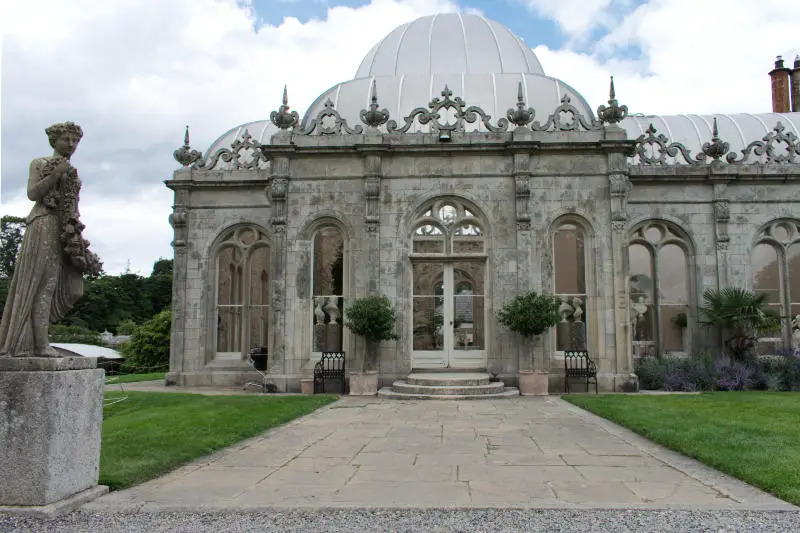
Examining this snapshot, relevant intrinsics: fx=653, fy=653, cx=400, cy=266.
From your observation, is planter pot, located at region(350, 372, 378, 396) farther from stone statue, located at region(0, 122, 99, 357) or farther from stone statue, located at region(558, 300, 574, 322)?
stone statue, located at region(0, 122, 99, 357)

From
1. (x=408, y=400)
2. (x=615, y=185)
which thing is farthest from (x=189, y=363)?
(x=615, y=185)

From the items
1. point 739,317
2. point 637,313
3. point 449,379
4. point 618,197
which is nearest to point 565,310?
point 618,197

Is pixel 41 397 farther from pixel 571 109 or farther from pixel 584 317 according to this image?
pixel 571 109

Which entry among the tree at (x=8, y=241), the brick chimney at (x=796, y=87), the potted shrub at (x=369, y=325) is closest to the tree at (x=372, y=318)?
the potted shrub at (x=369, y=325)

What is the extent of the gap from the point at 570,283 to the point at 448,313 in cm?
293

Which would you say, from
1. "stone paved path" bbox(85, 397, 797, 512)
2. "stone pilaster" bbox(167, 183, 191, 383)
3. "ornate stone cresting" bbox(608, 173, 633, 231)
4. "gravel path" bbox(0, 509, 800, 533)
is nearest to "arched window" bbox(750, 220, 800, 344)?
"ornate stone cresting" bbox(608, 173, 633, 231)

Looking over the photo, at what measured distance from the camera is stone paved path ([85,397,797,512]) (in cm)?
512

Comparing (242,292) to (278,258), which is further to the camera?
(242,292)

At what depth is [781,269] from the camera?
1700 cm

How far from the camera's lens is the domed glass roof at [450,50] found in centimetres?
2047

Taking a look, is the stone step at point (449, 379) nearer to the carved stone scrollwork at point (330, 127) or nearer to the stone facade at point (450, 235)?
the stone facade at point (450, 235)

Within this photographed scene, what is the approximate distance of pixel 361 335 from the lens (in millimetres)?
14047

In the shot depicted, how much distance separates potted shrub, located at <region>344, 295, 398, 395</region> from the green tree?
13.8 meters

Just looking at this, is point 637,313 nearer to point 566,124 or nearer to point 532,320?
point 532,320
